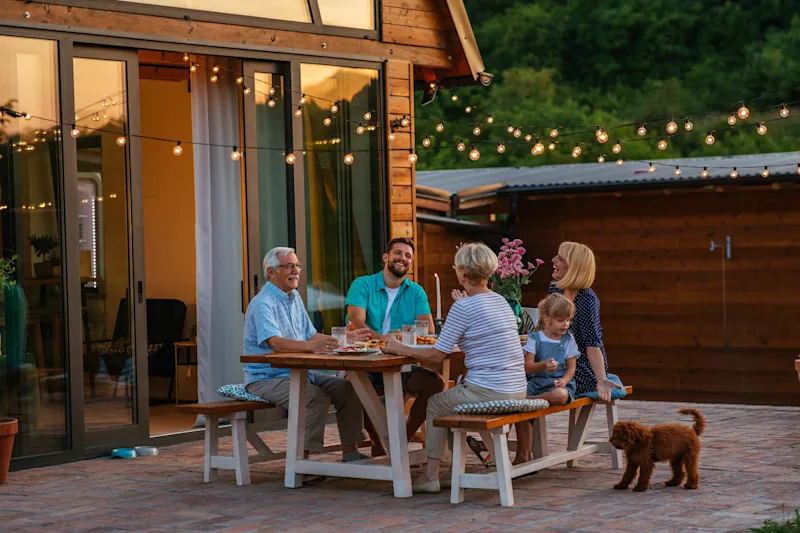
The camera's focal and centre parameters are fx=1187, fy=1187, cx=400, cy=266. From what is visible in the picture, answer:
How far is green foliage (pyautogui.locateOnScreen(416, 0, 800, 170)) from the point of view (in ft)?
77.5

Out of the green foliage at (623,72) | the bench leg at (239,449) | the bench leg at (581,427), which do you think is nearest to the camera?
the bench leg at (239,449)

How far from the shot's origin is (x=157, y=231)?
1040 centimetres

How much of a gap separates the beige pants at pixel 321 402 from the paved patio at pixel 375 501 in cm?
24

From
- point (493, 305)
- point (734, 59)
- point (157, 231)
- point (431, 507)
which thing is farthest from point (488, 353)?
point (734, 59)

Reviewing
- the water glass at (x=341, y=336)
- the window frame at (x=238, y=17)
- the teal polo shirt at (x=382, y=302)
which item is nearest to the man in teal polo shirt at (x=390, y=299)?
the teal polo shirt at (x=382, y=302)

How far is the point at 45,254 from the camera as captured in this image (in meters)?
6.95

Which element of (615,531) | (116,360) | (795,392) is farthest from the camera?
(795,392)

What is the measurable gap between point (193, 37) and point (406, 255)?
213cm

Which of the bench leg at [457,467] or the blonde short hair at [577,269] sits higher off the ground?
the blonde short hair at [577,269]

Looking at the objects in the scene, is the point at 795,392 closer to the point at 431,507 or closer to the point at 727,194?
the point at 727,194

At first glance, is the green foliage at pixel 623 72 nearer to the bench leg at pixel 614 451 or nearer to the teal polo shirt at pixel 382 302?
the teal polo shirt at pixel 382 302

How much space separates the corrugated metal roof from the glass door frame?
5.47 metres

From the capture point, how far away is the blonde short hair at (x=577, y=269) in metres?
6.15

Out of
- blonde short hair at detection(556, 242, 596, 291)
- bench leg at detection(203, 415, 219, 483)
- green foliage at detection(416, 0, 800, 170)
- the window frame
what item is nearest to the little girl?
blonde short hair at detection(556, 242, 596, 291)
